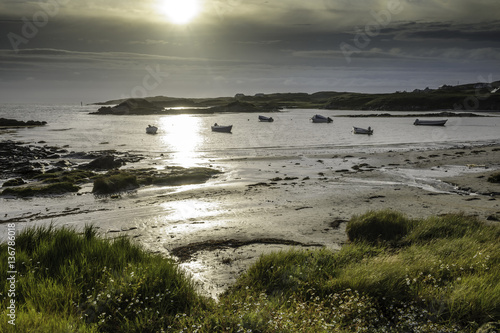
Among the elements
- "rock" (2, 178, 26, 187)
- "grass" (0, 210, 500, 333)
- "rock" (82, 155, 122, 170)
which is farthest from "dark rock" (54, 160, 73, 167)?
"grass" (0, 210, 500, 333)

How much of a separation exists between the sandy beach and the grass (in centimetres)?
144

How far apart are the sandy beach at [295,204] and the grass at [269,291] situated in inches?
56.7

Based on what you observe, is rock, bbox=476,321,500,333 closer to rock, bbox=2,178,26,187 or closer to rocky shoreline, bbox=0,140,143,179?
rock, bbox=2,178,26,187

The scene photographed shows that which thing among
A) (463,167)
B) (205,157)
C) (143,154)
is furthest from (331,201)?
(143,154)

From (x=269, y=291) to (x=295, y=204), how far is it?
8.21 m

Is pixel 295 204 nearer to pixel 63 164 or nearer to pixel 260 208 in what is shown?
pixel 260 208

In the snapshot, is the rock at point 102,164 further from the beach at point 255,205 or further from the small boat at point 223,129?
the small boat at point 223,129

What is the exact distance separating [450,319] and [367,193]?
38.6 feet

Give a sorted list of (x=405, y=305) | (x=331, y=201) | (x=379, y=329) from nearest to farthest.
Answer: (x=379, y=329)
(x=405, y=305)
(x=331, y=201)

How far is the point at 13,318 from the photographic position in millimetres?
5062

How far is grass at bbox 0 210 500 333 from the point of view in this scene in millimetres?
5469

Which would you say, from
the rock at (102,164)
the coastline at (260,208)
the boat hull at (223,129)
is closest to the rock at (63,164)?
the rock at (102,164)

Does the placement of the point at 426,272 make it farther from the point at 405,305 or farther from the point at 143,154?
the point at 143,154

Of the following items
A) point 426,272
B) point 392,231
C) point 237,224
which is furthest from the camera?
point 237,224
